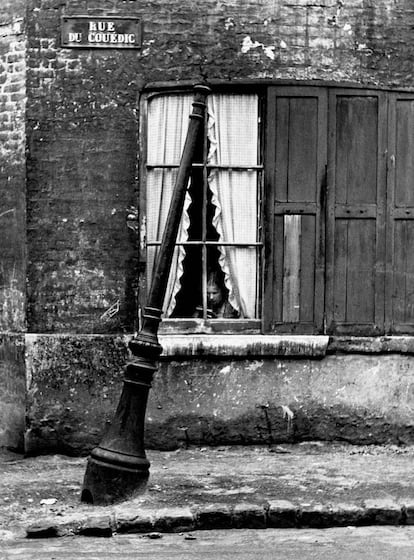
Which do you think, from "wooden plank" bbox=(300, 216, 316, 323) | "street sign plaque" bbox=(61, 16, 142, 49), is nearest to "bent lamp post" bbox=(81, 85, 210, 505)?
"street sign plaque" bbox=(61, 16, 142, 49)

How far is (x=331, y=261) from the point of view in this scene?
919cm

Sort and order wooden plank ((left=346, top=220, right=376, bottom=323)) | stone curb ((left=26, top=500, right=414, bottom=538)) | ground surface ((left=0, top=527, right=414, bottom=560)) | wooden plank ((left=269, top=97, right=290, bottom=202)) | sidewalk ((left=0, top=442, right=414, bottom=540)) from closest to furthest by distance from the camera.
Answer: ground surface ((left=0, top=527, right=414, bottom=560))
stone curb ((left=26, top=500, right=414, bottom=538))
sidewalk ((left=0, top=442, right=414, bottom=540))
wooden plank ((left=269, top=97, right=290, bottom=202))
wooden plank ((left=346, top=220, right=376, bottom=323))

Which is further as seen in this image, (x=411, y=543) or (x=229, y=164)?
(x=229, y=164)

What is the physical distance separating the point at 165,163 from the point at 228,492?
3097mm

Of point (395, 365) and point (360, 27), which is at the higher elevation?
point (360, 27)

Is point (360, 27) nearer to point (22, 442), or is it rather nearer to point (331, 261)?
point (331, 261)

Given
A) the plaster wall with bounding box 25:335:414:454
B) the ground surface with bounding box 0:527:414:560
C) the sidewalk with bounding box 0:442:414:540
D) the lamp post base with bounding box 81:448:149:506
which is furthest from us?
the plaster wall with bounding box 25:335:414:454

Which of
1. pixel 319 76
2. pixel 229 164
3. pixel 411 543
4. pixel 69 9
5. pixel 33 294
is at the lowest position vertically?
pixel 411 543

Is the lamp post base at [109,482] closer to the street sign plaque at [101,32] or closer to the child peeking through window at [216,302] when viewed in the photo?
the child peeking through window at [216,302]

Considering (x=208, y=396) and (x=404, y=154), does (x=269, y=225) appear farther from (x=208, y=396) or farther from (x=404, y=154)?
(x=208, y=396)

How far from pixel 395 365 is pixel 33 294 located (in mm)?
3259

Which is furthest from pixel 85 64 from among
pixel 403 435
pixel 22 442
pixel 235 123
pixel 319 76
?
pixel 403 435

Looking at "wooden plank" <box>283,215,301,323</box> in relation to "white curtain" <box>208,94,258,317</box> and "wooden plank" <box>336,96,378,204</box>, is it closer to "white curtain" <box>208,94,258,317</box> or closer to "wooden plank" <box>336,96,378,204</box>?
"white curtain" <box>208,94,258,317</box>

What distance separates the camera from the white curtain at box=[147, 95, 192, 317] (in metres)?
9.16
